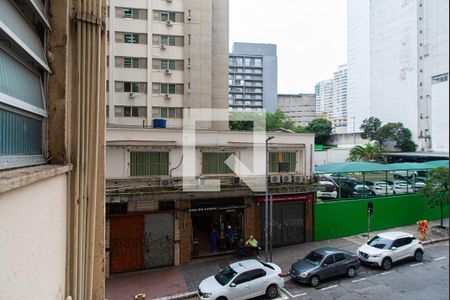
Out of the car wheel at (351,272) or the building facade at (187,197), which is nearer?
the car wheel at (351,272)

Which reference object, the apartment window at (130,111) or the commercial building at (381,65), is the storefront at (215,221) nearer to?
the apartment window at (130,111)

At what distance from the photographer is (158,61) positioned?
24156 millimetres

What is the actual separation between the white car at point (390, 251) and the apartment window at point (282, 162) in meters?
4.98

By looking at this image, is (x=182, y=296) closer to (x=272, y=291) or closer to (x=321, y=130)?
(x=272, y=291)

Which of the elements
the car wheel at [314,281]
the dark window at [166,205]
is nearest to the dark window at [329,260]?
the car wheel at [314,281]

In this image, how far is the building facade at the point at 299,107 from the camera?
91438mm

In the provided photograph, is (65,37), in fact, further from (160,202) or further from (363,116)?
(363,116)

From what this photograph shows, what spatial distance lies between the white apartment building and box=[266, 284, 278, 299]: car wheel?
3422 inches

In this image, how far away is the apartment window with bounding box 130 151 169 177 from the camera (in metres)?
12.4

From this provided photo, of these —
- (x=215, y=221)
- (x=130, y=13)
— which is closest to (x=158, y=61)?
(x=130, y=13)

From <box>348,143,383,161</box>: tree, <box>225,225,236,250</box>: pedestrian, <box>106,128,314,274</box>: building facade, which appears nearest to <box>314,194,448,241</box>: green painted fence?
<box>106,128,314,274</box>: building facade

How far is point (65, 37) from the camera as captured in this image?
291 cm

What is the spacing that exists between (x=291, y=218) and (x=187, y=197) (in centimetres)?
575
